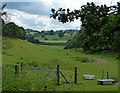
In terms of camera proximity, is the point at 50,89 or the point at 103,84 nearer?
the point at 50,89

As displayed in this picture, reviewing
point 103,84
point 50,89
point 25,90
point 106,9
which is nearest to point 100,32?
point 106,9

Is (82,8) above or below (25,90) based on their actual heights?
above

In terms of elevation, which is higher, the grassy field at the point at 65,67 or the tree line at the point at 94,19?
the tree line at the point at 94,19

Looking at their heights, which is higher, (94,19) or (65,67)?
(94,19)

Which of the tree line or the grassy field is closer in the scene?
the tree line

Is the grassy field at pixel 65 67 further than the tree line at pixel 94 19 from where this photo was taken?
Yes

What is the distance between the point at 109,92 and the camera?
12.2 metres

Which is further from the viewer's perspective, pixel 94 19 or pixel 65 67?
pixel 65 67

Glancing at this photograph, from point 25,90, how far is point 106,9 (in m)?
5.90

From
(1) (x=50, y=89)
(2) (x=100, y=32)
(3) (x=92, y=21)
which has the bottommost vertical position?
(1) (x=50, y=89)

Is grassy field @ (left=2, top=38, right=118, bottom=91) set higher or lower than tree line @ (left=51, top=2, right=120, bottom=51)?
lower

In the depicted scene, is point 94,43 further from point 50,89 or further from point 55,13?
point 50,89

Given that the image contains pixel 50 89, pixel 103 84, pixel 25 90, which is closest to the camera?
pixel 25 90

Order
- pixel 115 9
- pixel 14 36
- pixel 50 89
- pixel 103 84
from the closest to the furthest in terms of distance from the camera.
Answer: pixel 115 9 → pixel 50 89 → pixel 103 84 → pixel 14 36
